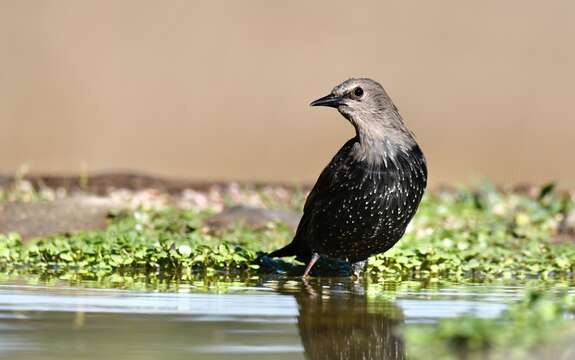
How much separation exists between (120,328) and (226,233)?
5418 millimetres

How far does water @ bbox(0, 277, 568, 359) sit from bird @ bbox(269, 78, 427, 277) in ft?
1.36

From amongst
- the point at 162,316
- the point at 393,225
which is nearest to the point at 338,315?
the point at 162,316

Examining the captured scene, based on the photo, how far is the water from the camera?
499 cm

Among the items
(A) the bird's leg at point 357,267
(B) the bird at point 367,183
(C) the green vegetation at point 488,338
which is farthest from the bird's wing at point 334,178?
(C) the green vegetation at point 488,338

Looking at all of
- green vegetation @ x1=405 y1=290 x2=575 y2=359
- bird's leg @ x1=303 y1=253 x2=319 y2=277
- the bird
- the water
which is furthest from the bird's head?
green vegetation @ x1=405 y1=290 x2=575 y2=359

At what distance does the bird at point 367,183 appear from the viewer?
826 cm

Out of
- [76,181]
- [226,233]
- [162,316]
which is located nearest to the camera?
[162,316]

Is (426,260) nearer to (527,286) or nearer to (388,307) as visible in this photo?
(527,286)

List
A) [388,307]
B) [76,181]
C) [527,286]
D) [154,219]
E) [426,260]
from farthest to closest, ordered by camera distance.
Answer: [76,181], [154,219], [426,260], [527,286], [388,307]

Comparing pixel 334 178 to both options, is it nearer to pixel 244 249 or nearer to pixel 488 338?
pixel 244 249

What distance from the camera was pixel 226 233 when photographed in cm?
1098

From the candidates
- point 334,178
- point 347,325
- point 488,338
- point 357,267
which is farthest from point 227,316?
point 357,267

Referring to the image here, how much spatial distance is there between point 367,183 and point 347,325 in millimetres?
2537

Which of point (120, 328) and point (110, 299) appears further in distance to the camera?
point (110, 299)
